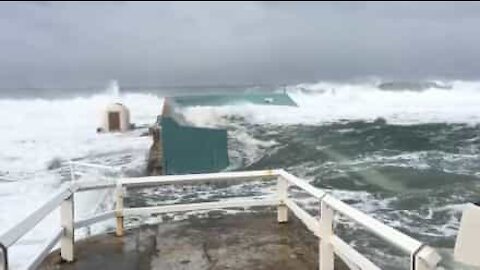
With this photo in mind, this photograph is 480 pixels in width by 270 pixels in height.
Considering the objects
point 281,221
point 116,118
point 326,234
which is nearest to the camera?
point 326,234

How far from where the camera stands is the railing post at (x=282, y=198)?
5959mm

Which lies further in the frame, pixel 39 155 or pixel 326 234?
pixel 39 155

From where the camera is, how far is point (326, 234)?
4207 mm

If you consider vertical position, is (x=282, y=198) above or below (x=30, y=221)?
below

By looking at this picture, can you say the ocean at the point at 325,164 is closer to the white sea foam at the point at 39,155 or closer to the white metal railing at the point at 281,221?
the white sea foam at the point at 39,155

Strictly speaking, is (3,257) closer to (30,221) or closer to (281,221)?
(30,221)

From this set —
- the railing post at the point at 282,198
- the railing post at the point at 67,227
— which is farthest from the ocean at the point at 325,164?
the railing post at the point at 67,227

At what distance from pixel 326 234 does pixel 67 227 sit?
2158 mm

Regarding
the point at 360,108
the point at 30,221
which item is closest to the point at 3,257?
the point at 30,221

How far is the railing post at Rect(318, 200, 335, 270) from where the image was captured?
419cm

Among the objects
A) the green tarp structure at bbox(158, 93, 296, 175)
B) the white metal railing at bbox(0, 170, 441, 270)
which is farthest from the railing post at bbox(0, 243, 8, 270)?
the green tarp structure at bbox(158, 93, 296, 175)

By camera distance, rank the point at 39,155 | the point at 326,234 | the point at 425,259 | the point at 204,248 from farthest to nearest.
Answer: the point at 39,155 → the point at 204,248 → the point at 326,234 → the point at 425,259

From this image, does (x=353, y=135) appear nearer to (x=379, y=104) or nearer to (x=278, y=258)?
(x=278, y=258)

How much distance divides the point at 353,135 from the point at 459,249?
23.6 m
